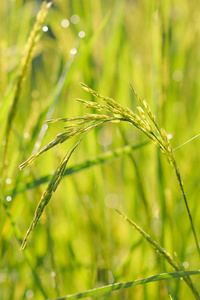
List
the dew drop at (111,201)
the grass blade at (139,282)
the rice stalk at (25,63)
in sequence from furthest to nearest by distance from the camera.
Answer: the dew drop at (111,201)
the rice stalk at (25,63)
the grass blade at (139,282)

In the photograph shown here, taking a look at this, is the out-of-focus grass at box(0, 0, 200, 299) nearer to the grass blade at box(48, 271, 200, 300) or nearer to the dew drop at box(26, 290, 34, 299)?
the dew drop at box(26, 290, 34, 299)

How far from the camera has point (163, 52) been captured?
949mm

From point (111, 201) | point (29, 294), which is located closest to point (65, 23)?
point (111, 201)

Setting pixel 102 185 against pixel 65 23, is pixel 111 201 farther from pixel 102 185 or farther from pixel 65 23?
pixel 65 23

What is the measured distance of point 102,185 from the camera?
3.55 feet

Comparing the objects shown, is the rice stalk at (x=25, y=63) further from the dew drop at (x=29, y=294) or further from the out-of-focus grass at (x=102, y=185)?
the dew drop at (x=29, y=294)

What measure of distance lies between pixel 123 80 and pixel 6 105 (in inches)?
21.9

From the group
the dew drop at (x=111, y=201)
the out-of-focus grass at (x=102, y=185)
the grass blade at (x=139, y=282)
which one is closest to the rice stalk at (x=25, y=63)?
the out-of-focus grass at (x=102, y=185)

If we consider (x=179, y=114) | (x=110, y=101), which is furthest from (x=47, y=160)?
(x=110, y=101)

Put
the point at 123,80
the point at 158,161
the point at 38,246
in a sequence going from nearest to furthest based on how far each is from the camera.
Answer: the point at 158,161 → the point at 38,246 → the point at 123,80

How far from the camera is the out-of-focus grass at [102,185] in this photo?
0.91m

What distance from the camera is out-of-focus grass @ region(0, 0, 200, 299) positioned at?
0.91m

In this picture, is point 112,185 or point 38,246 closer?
point 38,246

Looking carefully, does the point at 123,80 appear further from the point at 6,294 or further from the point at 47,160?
the point at 6,294
